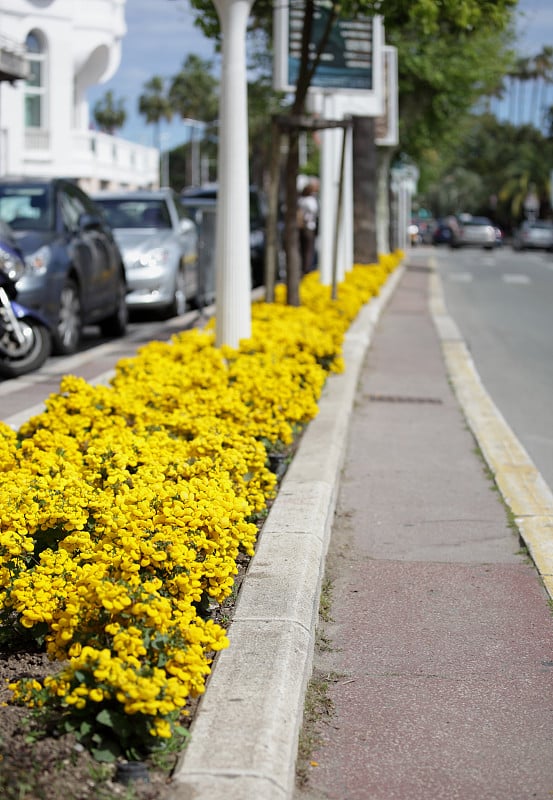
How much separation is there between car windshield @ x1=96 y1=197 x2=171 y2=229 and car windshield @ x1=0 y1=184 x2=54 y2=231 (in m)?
4.01

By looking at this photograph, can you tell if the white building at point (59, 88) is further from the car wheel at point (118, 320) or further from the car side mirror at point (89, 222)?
the car side mirror at point (89, 222)

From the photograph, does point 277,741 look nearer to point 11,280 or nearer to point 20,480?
point 20,480

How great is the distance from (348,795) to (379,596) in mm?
1693

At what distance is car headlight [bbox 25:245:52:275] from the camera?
35.5 feet

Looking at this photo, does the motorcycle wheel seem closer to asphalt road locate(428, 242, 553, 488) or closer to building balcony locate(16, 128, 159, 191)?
asphalt road locate(428, 242, 553, 488)

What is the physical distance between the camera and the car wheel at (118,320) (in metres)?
13.3

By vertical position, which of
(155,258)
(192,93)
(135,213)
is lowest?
(155,258)

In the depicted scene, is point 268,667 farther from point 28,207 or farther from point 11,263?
point 28,207

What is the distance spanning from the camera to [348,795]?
10.4ft

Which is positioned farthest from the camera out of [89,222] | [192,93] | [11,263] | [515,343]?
[192,93]

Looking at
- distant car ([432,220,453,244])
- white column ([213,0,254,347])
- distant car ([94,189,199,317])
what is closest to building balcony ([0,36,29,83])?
distant car ([94,189,199,317])

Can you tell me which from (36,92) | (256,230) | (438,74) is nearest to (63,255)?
(256,230)

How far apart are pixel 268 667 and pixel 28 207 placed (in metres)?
9.05

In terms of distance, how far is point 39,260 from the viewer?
10.9 m
